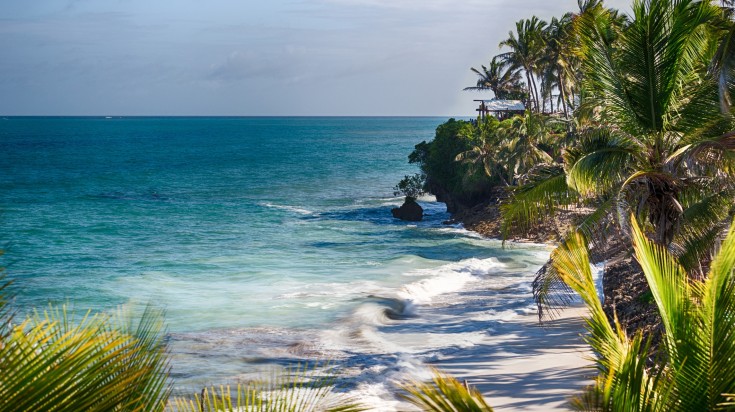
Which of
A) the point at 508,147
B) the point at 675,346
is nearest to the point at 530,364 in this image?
the point at 675,346

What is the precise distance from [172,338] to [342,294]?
8039mm

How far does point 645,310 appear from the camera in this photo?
2025 cm

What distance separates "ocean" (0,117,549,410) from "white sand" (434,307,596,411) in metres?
0.97

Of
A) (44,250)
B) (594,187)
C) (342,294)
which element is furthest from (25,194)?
(594,187)

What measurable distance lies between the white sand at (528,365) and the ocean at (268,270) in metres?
0.97

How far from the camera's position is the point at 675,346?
5.71 meters

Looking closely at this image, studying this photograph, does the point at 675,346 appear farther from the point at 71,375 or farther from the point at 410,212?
the point at 410,212

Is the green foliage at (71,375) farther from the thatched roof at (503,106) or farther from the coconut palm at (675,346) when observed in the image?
the thatched roof at (503,106)

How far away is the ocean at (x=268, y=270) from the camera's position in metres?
21.4

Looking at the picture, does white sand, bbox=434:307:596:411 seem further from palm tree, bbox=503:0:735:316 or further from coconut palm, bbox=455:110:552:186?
coconut palm, bbox=455:110:552:186

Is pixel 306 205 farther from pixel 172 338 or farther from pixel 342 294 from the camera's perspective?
pixel 172 338

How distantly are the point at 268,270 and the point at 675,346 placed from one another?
3003 cm

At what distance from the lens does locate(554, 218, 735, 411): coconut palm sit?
5355mm

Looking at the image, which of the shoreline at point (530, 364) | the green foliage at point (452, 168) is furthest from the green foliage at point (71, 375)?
the green foliage at point (452, 168)
